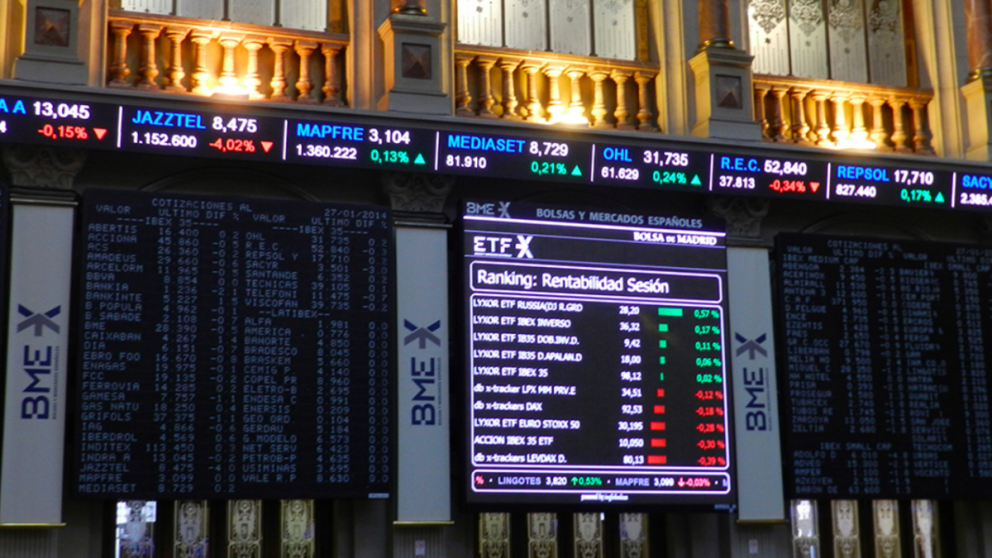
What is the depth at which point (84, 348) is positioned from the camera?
43.5 ft

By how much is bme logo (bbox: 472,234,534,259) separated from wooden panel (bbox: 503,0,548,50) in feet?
8.54

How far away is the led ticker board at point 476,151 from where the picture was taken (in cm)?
1368

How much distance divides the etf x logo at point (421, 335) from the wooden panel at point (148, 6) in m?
4.20

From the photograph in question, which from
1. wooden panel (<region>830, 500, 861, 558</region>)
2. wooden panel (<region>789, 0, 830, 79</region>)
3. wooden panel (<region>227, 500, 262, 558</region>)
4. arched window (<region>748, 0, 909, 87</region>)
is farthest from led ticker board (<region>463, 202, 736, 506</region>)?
wooden panel (<region>789, 0, 830, 79</region>)

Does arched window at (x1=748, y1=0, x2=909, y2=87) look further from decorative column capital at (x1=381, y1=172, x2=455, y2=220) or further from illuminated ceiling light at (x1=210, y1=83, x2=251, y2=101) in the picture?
illuminated ceiling light at (x1=210, y1=83, x2=251, y2=101)

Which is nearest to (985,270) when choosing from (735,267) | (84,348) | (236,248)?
(735,267)

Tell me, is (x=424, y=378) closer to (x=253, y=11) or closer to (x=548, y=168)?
(x=548, y=168)

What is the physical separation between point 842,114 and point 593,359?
16.1 feet

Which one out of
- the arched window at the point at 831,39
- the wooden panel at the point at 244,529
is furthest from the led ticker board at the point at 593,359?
the arched window at the point at 831,39

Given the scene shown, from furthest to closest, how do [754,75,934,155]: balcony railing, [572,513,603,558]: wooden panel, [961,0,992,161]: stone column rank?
[961,0,992,161]: stone column, [754,75,934,155]: balcony railing, [572,513,603,558]: wooden panel

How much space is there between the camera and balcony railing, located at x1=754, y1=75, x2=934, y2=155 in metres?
17.0

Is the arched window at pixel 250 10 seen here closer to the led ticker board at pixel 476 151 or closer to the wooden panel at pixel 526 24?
the led ticker board at pixel 476 151

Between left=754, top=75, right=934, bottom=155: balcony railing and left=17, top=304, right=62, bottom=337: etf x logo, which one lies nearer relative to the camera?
left=17, top=304, right=62, bottom=337: etf x logo

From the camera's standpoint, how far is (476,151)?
14.9m
